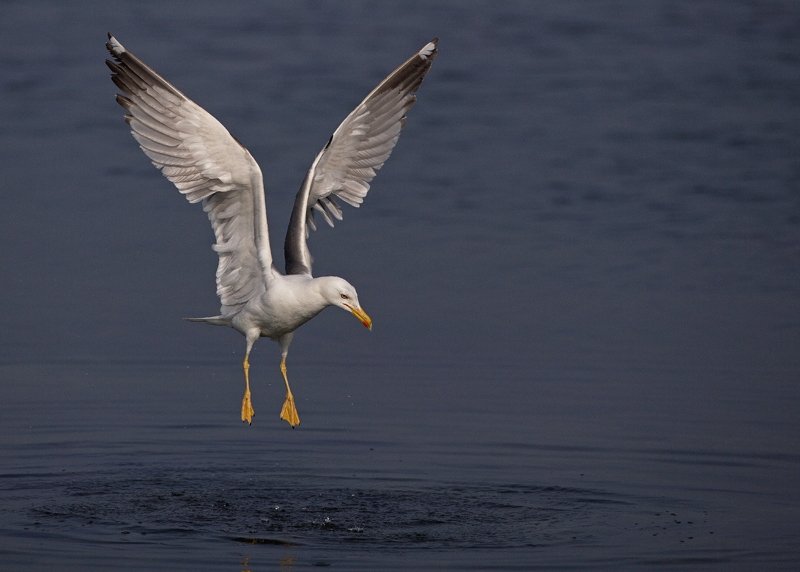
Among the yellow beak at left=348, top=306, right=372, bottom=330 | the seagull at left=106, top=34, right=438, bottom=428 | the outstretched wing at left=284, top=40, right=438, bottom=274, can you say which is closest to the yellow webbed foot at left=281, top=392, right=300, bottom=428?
the seagull at left=106, top=34, right=438, bottom=428

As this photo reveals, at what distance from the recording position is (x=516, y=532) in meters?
7.95

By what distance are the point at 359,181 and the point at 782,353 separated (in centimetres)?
357

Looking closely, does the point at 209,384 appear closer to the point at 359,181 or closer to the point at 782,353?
the point at 359,181

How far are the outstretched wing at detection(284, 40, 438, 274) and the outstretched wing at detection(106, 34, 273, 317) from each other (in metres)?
0.35

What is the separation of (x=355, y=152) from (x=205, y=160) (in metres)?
1.24

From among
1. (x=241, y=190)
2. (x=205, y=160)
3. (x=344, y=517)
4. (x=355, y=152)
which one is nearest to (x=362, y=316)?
(x=344, y=517)

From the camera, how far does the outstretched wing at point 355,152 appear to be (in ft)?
31.4

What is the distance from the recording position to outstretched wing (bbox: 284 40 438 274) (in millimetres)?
9570

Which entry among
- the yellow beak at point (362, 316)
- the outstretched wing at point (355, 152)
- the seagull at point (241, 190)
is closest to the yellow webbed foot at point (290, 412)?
the seagull at point (241, 190)

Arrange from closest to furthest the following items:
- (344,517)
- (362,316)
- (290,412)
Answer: (344,517), (362,316), (290,412)

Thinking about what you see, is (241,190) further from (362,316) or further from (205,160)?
(362,316)

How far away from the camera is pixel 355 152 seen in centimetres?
995

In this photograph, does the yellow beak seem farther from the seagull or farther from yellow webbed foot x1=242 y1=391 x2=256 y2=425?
yellow webbed foot x1=242 y1=391 x2=256 y2=425

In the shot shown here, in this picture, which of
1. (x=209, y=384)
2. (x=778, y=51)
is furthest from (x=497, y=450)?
(x=778, y=51)
